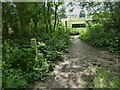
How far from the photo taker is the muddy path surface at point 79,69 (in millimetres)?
5643

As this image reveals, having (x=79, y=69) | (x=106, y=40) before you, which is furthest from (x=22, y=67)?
(x=106, y=40)

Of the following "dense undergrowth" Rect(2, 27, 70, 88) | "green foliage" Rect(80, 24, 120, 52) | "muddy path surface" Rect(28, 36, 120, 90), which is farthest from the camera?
"green foliage" Rect(80, 24, 120, 52)

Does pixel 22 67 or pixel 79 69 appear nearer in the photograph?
pixel 22 67

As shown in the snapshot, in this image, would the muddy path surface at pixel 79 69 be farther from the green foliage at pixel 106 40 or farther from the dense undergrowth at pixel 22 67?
the green foliage at pixel 106 40

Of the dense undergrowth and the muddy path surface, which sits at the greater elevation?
the dense undergrowth

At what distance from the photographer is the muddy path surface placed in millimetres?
5643

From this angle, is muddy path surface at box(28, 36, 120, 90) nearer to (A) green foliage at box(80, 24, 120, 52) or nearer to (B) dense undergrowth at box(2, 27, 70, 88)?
(B) dense undergrowth at box(2, 27, 70, 88)

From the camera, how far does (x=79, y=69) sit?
7023 mm

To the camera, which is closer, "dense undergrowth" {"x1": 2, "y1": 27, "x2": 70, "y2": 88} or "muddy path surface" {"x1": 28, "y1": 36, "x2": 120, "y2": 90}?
"dense undergrowth" {"x1": 2, "y1": 27, "x2": 70, "y2": 88}

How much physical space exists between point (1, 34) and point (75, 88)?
4.57 metres

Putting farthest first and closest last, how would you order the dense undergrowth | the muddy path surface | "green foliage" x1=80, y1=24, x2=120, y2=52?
"green foliage" x1=80, y1=24, x2=120, y2=52 < the muddy path surface < the dense undergrowth

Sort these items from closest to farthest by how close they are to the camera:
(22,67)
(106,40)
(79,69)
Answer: (22,67)
(79,69)
(106,40)

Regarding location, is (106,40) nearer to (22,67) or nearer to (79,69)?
(79,69)

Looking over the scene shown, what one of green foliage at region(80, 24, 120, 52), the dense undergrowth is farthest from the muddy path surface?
green foliage at region(80, 24, 120, 52)
